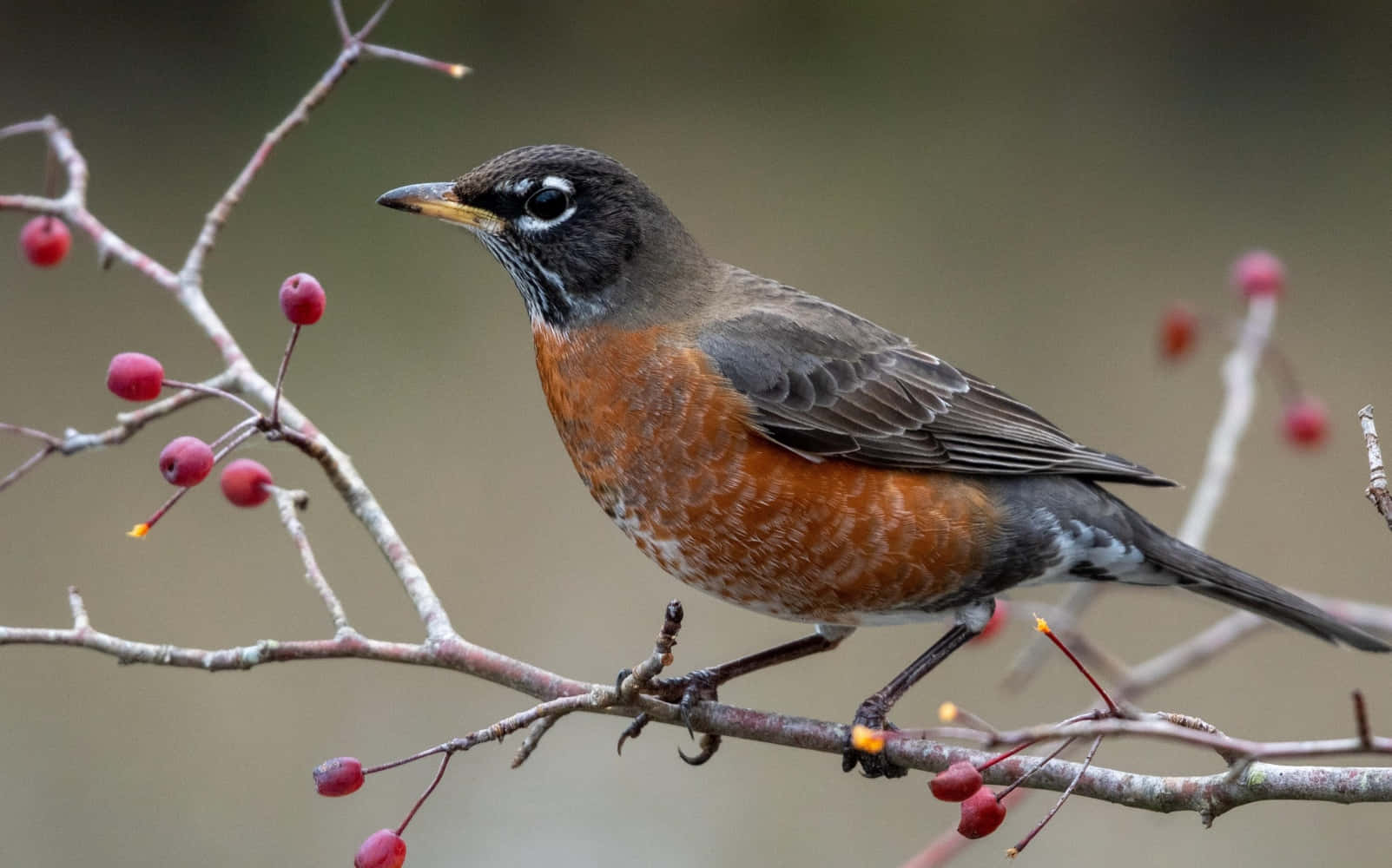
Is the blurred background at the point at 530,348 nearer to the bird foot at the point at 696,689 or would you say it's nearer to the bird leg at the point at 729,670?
the bird leg at the point at 729,670

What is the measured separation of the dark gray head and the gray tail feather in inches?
39.4

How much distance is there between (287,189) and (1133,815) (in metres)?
3.28

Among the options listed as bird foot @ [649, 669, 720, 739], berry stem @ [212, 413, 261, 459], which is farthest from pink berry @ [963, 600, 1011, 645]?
berry stem @ [212, 413, 261, 459]

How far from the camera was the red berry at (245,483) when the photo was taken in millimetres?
2043

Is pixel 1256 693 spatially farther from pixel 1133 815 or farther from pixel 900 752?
pixel 900 752

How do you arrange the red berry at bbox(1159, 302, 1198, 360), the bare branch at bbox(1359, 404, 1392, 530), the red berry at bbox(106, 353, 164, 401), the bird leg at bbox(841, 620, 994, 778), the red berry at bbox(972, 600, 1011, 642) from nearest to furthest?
the bare branch at bbox(1359, 404, 1392, 530) < the red berry at bbox(106, 353, 164, 401) < the bird leg at bbox(841, 620, 994, 778) < the red berry at bbox(972, 600, 1011, 642) < the red berry at bbox(1159, 302, 1198, 360)

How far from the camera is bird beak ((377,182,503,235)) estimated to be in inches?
93.4

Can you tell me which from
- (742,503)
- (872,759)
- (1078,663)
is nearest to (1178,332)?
(742,503)

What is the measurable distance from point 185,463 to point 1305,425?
2155mm

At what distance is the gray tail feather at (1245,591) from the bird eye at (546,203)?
121 centimetres

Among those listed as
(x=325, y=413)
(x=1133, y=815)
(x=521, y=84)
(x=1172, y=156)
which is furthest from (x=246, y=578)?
(x=1172, y=156)

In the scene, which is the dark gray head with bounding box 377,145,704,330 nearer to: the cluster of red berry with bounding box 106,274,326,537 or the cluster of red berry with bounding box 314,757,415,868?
the cluster of red berry with bounding box 106,274,326,537

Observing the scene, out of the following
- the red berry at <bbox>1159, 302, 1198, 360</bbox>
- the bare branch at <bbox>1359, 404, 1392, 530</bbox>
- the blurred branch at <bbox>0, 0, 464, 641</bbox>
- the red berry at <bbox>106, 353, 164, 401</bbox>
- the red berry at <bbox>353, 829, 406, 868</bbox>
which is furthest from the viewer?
the red berry at <bbox>1159, 302, 1198, 360</bbox>

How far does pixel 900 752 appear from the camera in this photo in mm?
1999
